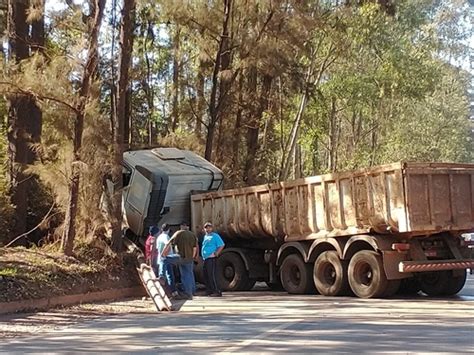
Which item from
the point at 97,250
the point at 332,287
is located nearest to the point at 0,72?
the point at 97,250

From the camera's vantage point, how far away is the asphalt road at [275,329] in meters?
8.53

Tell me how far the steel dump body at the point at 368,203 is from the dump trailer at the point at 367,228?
0.06 feet

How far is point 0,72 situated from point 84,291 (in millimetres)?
Answer: 4915

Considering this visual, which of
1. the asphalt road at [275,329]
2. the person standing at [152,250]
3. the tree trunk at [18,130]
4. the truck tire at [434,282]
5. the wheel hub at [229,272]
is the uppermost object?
the tree trunk at [18,130]

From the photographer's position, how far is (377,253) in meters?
14.1

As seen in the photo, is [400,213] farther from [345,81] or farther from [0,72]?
[345,81]

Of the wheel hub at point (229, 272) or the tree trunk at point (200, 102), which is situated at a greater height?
the tree trunk at point (200, 102)

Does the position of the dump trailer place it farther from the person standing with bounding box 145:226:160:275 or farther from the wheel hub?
the person standing with bounding box 145:226:160:275

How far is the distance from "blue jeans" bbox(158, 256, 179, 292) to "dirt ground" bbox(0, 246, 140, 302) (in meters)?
1.43

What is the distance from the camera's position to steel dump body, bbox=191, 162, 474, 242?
1341 cm

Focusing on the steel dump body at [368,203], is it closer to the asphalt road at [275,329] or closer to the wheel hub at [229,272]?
the wheel hub at [229,272]

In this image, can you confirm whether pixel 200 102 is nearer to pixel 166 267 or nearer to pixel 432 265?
pixel 166 267

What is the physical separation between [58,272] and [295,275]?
Result: 18.1 feet

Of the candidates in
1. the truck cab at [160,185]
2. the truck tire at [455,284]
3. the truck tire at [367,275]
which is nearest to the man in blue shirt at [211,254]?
the truck cab at [160,185]
